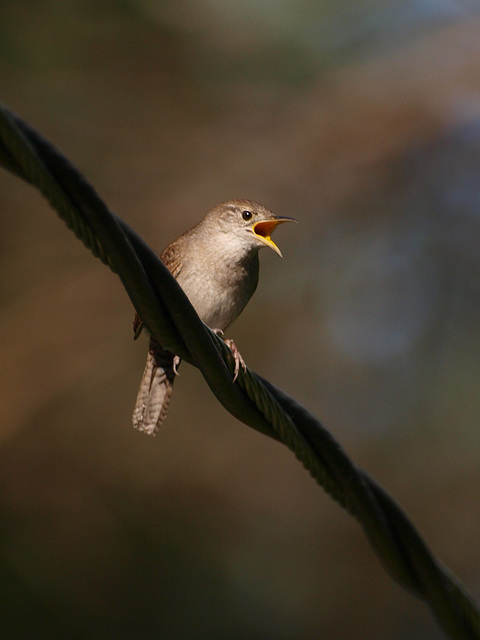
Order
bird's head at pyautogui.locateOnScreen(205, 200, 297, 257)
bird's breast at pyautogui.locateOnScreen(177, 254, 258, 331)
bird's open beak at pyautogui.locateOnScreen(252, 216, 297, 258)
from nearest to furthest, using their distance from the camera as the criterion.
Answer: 1. bird's breast at pyautogui.locateOnScreen(177, 254, 258, 331)
2. bird's head at pyautogui.locateOnScreen(205, 200, 297, 257)
3. bird's open beak at pyautogui.locateOnScreen(252, 216, 297, 258)

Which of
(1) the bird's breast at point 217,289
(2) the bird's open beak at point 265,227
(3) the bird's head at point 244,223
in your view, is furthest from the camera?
(2) the bird's open beak at point 265,227

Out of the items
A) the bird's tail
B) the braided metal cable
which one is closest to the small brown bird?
the bird's tail

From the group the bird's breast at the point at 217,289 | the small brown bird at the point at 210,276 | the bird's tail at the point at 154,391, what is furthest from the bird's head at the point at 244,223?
the bird's tail at the point at 154,391

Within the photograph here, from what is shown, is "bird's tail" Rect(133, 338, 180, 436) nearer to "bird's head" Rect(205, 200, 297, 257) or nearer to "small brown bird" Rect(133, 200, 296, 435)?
"small brown bird" Rect(133, 200, 296, 435)

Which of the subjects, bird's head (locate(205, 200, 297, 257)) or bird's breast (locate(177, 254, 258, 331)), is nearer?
bird's breast (locate(177, 254, 258, 331))

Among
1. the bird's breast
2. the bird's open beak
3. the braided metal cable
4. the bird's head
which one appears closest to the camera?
the braided metal cable

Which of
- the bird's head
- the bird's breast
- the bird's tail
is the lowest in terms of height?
the bird's tail

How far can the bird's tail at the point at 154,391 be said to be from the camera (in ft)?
14.7

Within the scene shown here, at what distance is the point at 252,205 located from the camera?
4793 millimetres

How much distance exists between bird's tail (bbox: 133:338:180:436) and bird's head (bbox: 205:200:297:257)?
2.15 ft

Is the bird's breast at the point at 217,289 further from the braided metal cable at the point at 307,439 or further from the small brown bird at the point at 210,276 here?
the braided metal cable at the point at 307,439

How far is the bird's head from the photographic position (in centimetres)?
448

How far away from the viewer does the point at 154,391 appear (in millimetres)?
4559

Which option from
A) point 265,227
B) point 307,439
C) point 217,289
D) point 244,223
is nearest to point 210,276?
point 217,289
